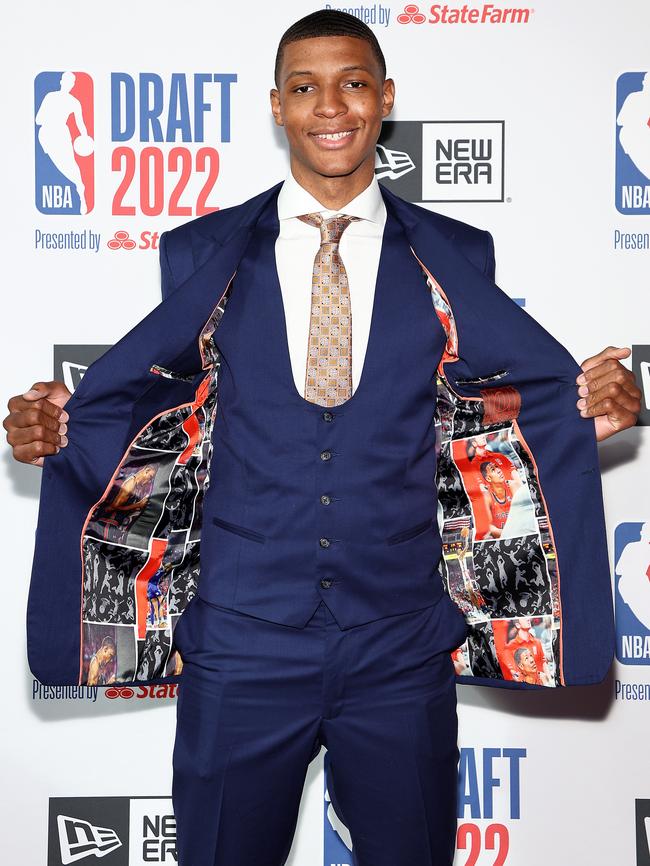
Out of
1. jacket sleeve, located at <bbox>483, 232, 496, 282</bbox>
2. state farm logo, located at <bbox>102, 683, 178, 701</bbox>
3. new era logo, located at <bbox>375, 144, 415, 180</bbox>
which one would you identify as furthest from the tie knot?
state farm logo, located at <bbox>102, 683, 178, 701</bbox>

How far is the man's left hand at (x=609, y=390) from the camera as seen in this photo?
5.01ft

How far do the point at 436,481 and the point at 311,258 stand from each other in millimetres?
417

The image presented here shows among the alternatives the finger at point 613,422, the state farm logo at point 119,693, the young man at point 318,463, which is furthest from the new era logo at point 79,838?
the finger at point 613,422

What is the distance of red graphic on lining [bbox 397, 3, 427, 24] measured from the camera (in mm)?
2127

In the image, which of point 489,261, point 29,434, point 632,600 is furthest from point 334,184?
point 632,600

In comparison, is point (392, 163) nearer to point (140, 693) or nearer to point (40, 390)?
point (40, 390)

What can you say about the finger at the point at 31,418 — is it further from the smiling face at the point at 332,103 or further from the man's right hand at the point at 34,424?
the smiling face at the point at 332,103

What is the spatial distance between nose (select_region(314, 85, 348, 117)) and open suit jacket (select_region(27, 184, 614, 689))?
6.8 inches

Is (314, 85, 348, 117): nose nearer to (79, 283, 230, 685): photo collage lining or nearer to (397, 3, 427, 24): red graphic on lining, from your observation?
(79, 283, 230, 685): photo collage lining

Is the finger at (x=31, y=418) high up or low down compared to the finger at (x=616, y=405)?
down

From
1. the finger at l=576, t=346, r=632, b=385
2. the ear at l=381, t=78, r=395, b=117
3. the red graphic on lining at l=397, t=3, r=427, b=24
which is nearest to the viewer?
the finger at l=576, t=346, r=632, b=385

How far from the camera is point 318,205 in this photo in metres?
1.68

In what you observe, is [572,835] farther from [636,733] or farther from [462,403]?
[462,403]

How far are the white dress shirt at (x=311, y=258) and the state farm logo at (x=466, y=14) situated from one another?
0.61 m
